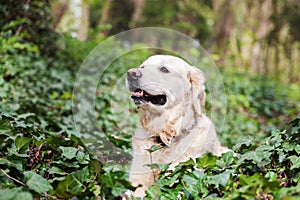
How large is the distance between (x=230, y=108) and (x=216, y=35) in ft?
16.3

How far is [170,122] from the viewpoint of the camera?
2.91 meters

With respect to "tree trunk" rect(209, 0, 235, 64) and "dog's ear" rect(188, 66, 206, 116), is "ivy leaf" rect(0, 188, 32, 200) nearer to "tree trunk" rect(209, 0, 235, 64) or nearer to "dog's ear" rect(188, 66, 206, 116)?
"dog's ear" rect(188, 66, 206, 116)

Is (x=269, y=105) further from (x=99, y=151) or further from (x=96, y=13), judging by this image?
(x=96, y=13)

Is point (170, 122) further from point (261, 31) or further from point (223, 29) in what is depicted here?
point (261, 31)

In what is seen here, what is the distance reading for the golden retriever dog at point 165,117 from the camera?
2.76 meters

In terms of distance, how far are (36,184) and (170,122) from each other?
1272mm

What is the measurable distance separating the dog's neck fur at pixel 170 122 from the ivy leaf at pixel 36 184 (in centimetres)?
112

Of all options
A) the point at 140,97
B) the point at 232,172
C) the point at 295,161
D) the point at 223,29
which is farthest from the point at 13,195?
the point at 223,29

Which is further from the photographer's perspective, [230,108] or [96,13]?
[96,13]

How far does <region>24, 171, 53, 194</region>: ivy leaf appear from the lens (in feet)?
6.16

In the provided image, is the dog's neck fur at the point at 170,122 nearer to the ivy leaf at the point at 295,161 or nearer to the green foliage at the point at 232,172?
the green foliage at the point at 232,172

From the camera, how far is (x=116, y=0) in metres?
15.9

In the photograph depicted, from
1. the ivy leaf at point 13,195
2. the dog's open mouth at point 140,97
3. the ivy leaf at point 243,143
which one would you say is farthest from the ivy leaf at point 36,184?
the ivy leaf at point 243,143

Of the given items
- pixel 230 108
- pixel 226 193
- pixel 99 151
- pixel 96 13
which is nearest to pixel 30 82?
pixel 99 151
